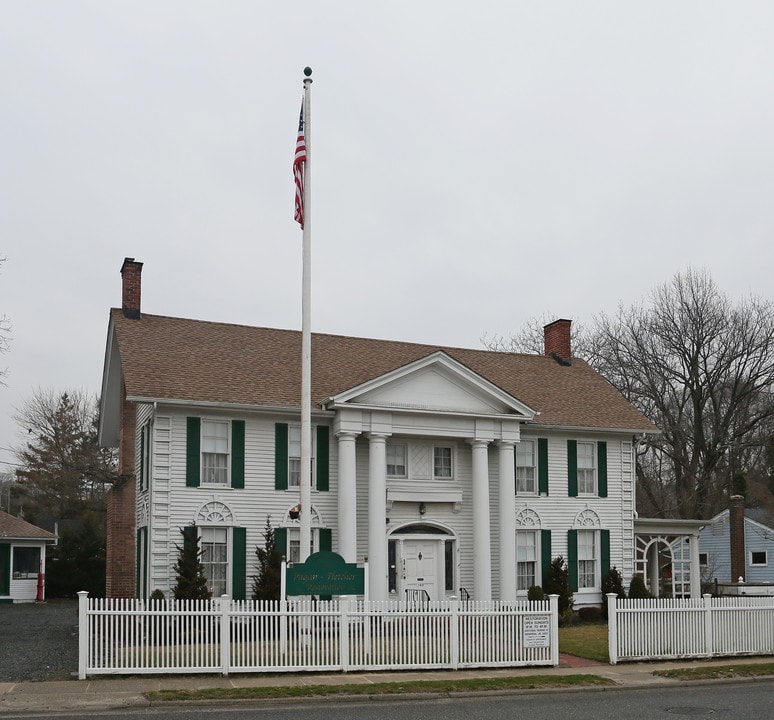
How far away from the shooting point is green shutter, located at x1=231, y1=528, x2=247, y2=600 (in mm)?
24453

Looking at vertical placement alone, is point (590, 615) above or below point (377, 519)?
below

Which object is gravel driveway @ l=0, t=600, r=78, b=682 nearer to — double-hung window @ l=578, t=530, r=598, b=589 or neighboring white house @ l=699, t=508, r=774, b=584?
double-hung window @ l=578, t=530, r=598, b=589

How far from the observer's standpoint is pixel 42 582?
126 feet

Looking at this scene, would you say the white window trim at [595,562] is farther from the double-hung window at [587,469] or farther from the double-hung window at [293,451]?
the double-hung window at [293,451]

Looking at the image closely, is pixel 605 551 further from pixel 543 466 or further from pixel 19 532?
pixel 19 532

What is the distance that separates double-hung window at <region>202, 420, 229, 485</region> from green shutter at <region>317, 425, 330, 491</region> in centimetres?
239

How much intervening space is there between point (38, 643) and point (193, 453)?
566cm

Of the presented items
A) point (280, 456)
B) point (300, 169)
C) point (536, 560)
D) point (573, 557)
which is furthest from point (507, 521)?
point (300, 169)

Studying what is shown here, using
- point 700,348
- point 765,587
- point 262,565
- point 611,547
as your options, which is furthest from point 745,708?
A: point 700,348

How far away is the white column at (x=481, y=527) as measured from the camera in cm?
2598

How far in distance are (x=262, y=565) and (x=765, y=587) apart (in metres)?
20.7

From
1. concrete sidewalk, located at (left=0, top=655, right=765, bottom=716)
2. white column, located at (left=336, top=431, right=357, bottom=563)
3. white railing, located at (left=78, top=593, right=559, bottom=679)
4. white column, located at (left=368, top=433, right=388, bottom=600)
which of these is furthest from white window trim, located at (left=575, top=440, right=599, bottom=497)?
white railing, located at (left=78, top=593, right=559, bottom=679)

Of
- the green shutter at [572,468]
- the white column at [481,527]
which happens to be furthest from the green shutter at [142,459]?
the green shutter at [572,468]

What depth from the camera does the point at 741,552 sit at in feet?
145
